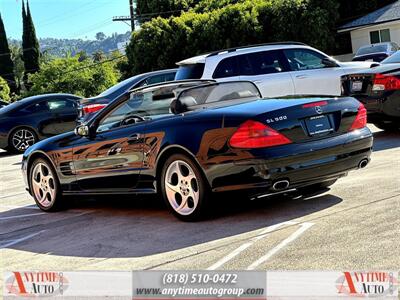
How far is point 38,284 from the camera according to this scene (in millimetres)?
3650

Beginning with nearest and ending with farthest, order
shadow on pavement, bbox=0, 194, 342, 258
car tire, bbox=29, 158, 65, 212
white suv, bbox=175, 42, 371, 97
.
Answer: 1. shadow on pavement, bbox=0, 194, 342, 258
2. car tire, bbox=29, 158, 65, 212
3. white suv, bbox=175, 42, 371, 97

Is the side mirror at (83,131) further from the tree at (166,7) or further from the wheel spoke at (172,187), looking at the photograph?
the tree at (166,7)

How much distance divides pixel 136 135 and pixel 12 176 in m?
5.80

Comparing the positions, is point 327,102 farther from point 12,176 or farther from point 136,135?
point 12,176

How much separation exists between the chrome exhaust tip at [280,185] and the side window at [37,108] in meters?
11.7

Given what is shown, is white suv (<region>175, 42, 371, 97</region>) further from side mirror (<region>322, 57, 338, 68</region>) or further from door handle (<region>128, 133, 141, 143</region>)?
door handle (<region>128, 133, 141, 143</region>)

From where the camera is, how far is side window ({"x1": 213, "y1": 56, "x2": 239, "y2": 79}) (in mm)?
12516

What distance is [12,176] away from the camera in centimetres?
1198

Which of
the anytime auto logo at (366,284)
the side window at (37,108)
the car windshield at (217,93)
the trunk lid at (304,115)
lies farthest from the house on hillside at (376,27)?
the anytime auto logo at (366,284)

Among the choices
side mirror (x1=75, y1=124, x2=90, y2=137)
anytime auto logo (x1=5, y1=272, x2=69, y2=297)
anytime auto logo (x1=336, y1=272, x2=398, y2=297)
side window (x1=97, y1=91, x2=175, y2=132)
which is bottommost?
anytime auto logo (x1=336, y1=272, x2=398, y2=297)

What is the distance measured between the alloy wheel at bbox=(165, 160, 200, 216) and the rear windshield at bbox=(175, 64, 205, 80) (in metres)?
6.11

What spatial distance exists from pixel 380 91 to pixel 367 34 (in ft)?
111

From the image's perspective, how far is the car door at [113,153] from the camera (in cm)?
690

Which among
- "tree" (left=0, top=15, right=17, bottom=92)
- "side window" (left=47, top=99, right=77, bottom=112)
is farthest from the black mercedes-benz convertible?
"tree" (left=0, top=15, right=17, bottom=92)
